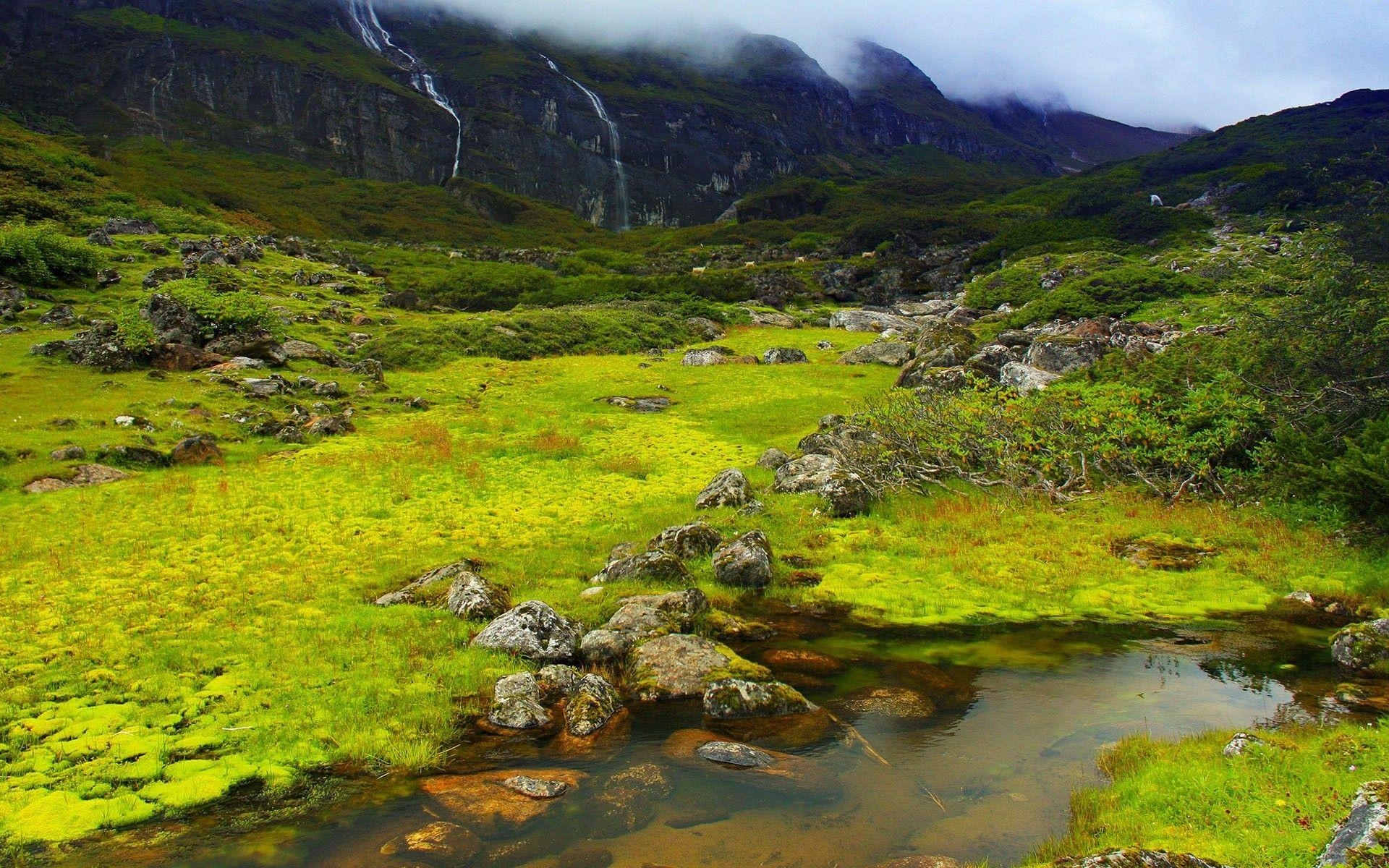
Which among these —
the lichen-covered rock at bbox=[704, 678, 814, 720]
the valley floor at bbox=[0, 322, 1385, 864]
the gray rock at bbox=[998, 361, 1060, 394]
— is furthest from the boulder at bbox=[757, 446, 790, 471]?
the lichen-covered rock at bbox=[704, 678, 814, 720]

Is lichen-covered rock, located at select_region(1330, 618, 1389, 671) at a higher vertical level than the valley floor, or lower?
higher

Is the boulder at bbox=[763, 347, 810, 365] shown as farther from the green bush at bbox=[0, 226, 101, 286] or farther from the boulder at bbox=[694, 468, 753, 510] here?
the green bush at bbox=[0, 226, 101, 286]

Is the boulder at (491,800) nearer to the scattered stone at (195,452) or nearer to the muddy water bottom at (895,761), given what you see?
the muddy water bottom at (895,761)

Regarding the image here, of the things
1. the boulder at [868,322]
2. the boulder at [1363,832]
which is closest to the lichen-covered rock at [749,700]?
the boulder at [1363,832]

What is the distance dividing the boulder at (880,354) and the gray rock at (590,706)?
140 ft

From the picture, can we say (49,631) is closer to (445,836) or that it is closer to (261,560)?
(261,560)

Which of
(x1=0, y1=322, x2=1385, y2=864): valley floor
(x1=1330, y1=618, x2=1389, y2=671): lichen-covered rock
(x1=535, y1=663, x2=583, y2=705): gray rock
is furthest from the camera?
(x1=535, y1=663, x2=583, y2=705): gray rock

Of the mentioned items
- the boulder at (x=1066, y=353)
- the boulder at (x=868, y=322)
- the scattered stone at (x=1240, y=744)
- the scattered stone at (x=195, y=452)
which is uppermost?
the boulder at (x=1066, y=353)

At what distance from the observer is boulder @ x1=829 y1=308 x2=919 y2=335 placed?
221 feet

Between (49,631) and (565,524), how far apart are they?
11431 mm

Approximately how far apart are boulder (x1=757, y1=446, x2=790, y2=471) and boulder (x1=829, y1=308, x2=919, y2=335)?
41.0m

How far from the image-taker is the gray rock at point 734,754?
381 inches

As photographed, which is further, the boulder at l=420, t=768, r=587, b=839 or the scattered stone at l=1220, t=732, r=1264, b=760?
the scattered stone at l=1220, t=732, r=1264, b=760

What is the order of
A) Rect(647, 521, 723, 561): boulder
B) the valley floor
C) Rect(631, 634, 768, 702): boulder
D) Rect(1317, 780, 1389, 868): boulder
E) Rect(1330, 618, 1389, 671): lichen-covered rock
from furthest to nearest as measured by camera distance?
Rect(647, 521, 723, 561): boulder, Rect(631, 634, 768, 702): boulder, Rect(1330, 618, 1389, 671): lichen-covered rock, the valley floor, Rect(1317, 780, 1389, 868): boulder
